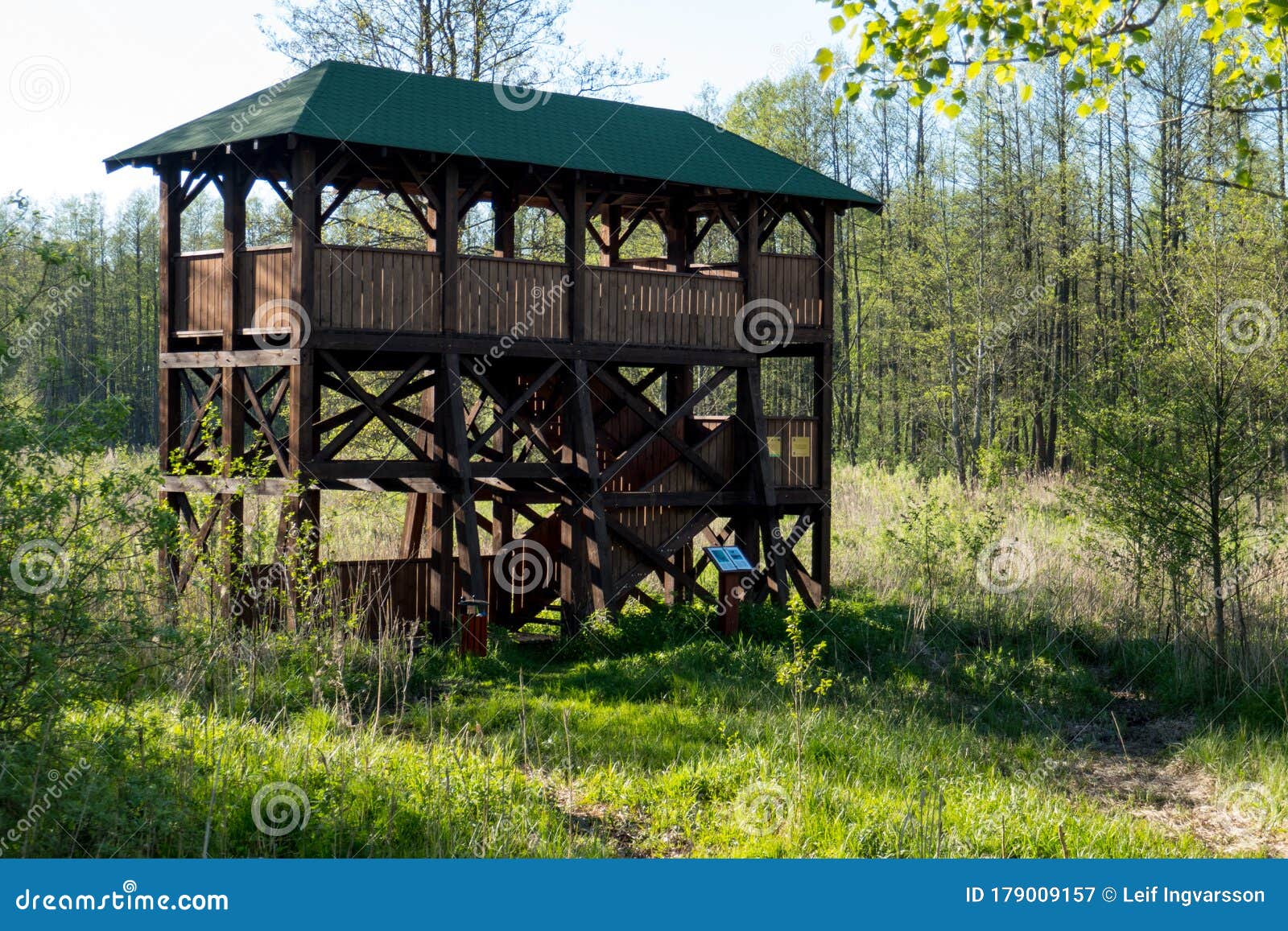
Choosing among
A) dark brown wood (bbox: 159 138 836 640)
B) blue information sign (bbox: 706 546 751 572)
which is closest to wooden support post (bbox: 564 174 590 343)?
dark brown wood (bbox: 159 138 836 640)

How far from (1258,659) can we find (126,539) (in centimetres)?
1248

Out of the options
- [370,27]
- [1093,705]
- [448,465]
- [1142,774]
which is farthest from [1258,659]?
[370,27]

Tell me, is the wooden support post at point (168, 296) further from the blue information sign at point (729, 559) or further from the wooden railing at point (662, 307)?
the blue information sign at point (729, 559)

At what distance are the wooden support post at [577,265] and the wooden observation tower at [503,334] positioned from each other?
5 cm

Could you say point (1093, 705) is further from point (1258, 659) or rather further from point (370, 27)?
point (370, 27)

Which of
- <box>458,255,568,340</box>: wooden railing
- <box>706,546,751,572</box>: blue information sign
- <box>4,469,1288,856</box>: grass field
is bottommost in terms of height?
<box>4,469,1288,856</box>: grass field

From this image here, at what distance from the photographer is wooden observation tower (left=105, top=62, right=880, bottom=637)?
1563 centimetres

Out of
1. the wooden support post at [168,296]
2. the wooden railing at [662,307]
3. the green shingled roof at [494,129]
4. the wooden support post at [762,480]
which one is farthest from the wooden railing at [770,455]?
the wooden support post at [168,296]

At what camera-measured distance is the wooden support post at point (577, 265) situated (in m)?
17.1

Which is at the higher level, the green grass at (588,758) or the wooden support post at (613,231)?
the wooden support post at (613,231)

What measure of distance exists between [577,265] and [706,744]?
7838mm

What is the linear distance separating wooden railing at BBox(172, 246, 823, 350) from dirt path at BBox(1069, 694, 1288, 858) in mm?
7713

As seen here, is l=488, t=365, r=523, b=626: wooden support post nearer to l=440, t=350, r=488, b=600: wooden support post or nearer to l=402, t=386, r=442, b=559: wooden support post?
l=402, t=386, r=442, b=559: wooden support post

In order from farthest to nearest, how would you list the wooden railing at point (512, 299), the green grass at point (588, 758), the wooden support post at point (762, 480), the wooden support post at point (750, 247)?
the wooden support post at point (750, 247) < the wooden support post at point (762, 480) < the wooden railing at point (512, 299) < the green grass at point (588, 758)
